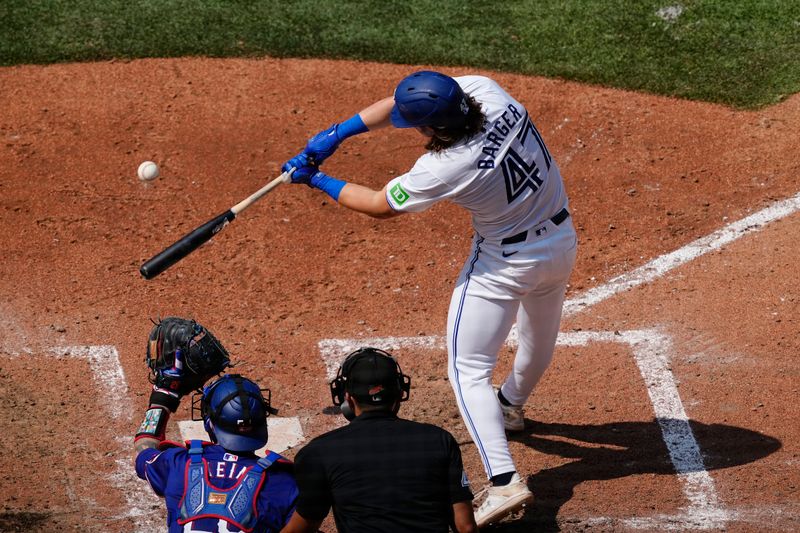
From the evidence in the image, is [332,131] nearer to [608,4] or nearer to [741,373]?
[741,373]

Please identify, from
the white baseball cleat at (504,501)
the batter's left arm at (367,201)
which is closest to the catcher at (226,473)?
the batter's left arm at (367,201)

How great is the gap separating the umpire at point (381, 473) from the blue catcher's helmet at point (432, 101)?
4.23 feet

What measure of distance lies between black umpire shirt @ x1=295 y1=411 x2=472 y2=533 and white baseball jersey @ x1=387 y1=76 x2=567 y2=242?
1.35 m

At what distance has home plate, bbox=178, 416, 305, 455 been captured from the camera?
5.94 metres

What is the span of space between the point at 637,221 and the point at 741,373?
1.75 meters

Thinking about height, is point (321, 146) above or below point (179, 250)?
above

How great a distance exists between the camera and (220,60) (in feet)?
31.1

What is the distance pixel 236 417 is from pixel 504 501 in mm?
1560

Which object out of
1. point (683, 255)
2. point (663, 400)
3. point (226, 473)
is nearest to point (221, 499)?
point (226, 473)

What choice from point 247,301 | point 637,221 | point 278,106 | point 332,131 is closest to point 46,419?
point 247,301

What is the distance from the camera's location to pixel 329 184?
523 cm

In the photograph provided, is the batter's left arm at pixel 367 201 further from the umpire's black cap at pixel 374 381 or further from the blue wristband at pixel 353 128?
the umpire's black cap at pixel 374 381

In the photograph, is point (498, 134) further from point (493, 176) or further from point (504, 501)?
point (504, 501)

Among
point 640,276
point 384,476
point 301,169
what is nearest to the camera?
point 384,476
